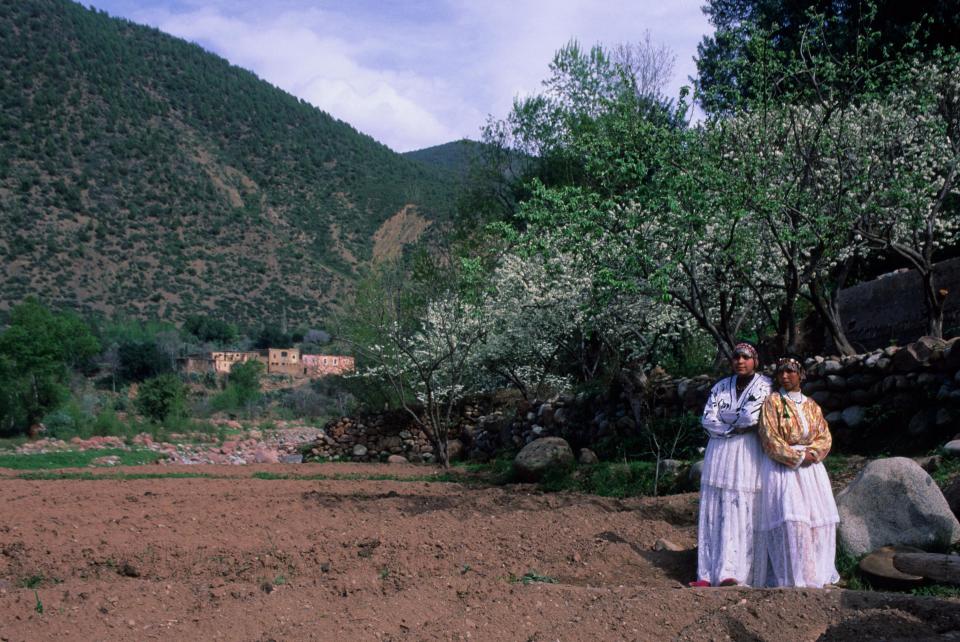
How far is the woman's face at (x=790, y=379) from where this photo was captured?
5.66 metres

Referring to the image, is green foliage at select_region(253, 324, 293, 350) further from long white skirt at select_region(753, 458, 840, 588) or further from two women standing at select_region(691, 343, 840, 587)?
long white skirt at select_region(753, 458, 840, 588)

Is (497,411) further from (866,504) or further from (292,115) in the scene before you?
(292,115)

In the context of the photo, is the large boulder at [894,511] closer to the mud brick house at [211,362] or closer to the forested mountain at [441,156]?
the forested mountain at [441,156]

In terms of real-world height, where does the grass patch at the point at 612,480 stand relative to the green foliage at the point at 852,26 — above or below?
Result: below

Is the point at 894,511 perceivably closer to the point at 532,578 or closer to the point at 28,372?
the point at 532,578

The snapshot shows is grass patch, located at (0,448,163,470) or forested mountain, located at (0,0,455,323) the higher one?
forested mountain, located at (0,0,455,323)

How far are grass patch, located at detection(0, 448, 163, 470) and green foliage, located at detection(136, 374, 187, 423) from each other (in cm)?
1034

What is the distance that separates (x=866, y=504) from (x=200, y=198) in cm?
6229

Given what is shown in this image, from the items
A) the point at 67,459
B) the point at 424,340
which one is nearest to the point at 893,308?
the point at 424,340

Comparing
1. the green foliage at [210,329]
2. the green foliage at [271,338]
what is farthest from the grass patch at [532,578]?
the green foliage at [271,338]

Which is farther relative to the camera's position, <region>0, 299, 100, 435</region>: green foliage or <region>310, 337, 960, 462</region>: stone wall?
<region>0, 299, 100, 435</region>: green foliage

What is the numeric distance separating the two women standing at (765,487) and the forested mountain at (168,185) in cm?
4265

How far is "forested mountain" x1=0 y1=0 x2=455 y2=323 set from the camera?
178ft

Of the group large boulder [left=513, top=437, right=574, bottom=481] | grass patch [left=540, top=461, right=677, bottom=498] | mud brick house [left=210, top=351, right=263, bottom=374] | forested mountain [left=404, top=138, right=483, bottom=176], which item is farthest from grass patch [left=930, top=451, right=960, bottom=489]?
mud brick house [left=210, top=351, right=263, bottom=374]
